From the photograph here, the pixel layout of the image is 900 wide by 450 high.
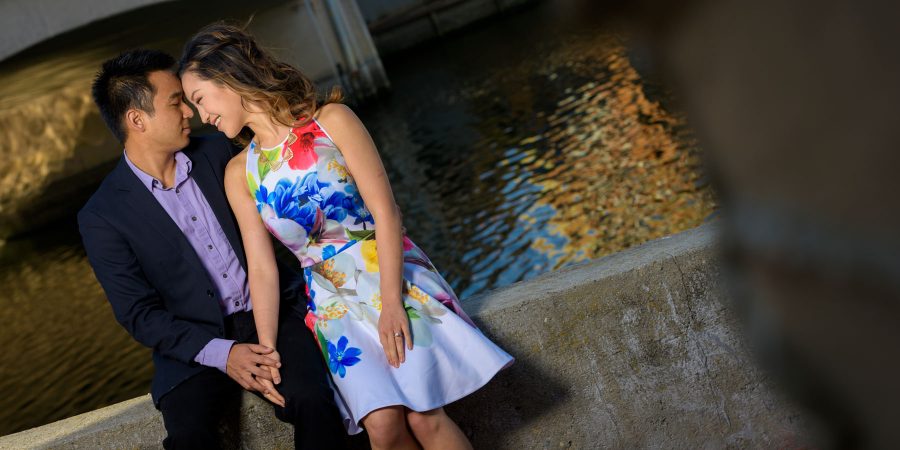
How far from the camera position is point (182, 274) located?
2740 millimetres

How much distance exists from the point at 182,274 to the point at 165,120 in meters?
0.49

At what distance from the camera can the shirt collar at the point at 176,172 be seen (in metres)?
2.80

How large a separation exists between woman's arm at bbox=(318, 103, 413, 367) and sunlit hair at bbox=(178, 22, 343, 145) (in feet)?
0.27

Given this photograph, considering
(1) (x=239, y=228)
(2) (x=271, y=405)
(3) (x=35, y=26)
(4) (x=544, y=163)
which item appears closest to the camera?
(2) (x=271, y=405)

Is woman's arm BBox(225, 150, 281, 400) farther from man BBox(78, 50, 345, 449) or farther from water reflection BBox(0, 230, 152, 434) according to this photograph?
water reflection BBox(0, 230, 152, 434)

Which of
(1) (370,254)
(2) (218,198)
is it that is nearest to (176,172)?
(2) (218,198)

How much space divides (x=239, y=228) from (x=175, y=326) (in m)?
0.37

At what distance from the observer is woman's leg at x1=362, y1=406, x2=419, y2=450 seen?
230 centimetres

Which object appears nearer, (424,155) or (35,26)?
(424,155)

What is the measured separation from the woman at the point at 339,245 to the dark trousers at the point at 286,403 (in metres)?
0.04

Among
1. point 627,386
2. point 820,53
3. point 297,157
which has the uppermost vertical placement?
point 820,53

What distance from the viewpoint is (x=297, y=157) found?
265 cm

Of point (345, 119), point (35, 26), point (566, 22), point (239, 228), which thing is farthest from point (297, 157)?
point (35, 26)

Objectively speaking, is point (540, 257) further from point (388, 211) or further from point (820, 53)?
point (820, 53)
